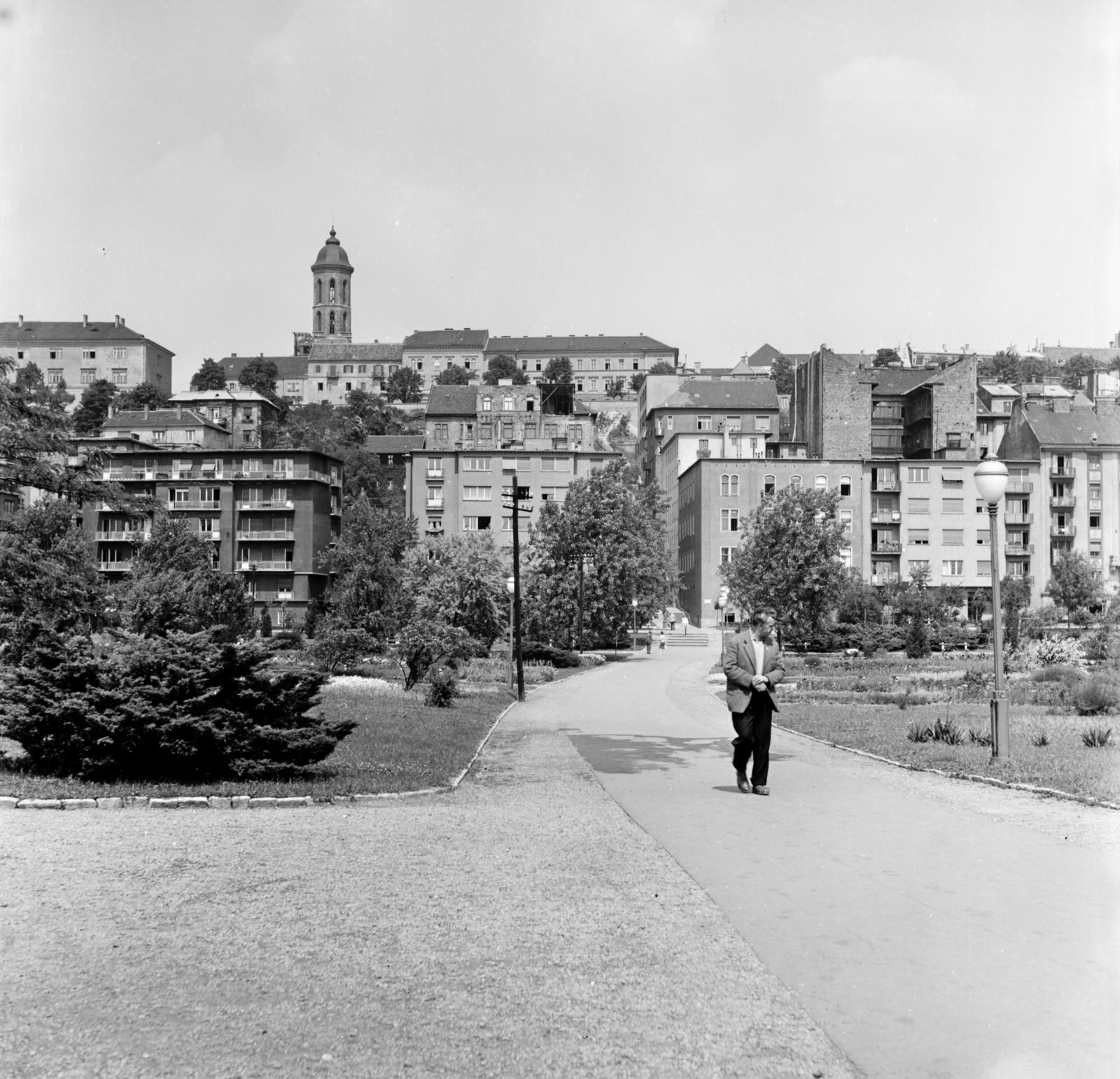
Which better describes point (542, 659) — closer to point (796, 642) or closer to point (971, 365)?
point (796, 642)

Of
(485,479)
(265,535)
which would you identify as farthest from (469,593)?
(485,479)

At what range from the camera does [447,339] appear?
193 m

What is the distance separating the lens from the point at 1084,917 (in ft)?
21.6

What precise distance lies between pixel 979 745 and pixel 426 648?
20222 millimetres

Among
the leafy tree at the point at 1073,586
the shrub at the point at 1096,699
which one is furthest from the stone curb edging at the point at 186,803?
the leafy tree at the point at 1073,586

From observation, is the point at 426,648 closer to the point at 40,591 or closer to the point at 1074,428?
the point at 40,591

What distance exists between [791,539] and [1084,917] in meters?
54.2

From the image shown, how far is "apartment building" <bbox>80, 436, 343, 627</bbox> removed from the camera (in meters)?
90.2

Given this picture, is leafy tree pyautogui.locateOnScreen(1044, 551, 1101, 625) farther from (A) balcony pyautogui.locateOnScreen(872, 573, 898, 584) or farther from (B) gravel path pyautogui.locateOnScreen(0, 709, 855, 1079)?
(B) gravel path pyautogui.locateOnScreen(0, 709, 855, 1079)

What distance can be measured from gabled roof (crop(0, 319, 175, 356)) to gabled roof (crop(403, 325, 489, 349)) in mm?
42386

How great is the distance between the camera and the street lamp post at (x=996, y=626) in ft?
45.6

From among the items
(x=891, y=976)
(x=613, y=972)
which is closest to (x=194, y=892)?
(x=613, y=972)

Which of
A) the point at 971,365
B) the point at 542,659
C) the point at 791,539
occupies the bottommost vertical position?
the point at 542,659

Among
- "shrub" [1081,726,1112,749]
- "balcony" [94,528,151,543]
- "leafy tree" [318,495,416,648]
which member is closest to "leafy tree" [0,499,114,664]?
"shrub" [1081,726,1112,749]
